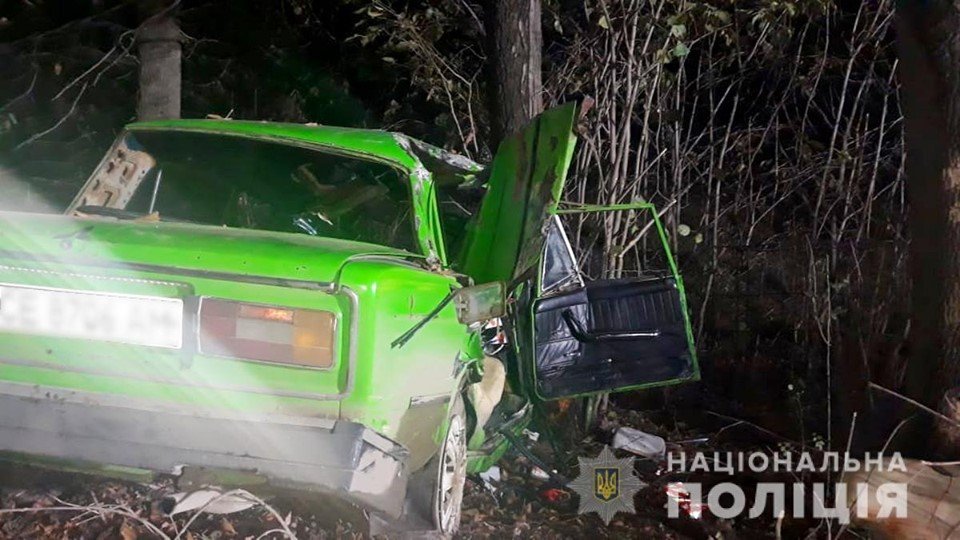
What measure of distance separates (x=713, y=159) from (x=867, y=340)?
2.46m

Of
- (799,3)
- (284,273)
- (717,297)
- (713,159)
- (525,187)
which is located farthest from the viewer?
(717,297)

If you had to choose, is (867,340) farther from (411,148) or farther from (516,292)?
(411,148)

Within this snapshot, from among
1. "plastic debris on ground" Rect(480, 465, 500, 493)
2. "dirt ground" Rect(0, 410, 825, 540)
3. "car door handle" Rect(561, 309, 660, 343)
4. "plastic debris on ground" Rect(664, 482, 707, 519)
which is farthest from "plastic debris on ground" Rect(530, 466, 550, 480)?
"car door handle" Rect(561, 309, 660, 343)

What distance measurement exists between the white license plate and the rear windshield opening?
125 cm

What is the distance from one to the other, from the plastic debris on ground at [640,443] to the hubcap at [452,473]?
178 cm

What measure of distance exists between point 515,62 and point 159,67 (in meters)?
2.78

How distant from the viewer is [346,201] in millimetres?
4375

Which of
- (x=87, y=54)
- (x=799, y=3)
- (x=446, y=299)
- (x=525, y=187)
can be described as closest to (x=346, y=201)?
(x=525, y=187)

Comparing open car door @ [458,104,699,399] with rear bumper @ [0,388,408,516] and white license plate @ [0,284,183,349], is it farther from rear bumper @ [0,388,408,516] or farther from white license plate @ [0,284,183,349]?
white license plate @ [0,284,183,349]

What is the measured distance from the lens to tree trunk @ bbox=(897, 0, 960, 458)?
13.1 ft

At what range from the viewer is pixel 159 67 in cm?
678

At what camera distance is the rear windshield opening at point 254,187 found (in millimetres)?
4090

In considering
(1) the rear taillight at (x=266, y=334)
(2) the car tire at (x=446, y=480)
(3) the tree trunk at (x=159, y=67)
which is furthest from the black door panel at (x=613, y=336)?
(3) the tree trunk at (x=159, y=67)

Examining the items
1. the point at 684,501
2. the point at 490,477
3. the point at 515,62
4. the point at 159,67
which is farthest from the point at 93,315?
the point at 159,67
